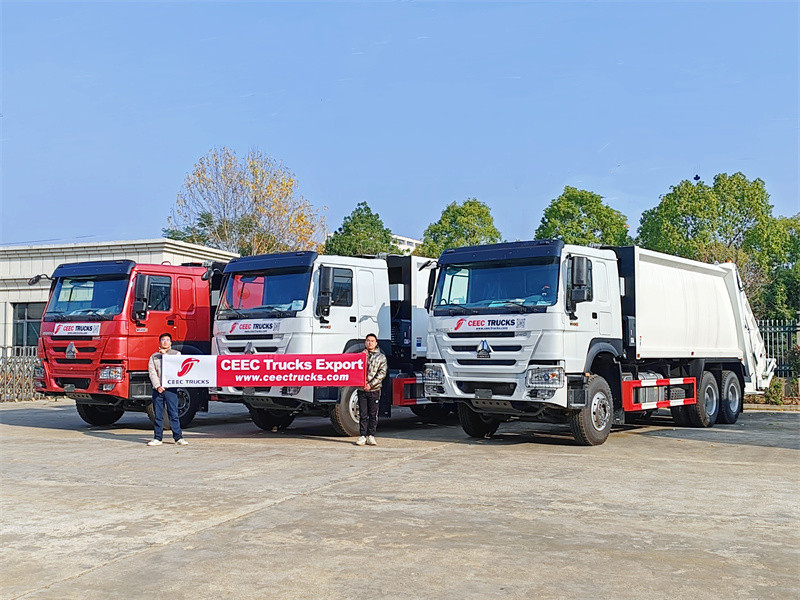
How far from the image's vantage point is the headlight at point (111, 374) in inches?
616

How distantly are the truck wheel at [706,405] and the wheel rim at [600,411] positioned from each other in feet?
11.7

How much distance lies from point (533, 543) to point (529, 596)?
1462 mm

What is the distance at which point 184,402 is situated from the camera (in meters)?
16.5

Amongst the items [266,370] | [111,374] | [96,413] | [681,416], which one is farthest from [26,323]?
[681,416]

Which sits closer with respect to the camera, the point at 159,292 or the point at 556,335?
the point at 556,335

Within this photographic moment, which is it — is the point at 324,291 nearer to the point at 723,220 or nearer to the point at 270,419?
the point at 270,419

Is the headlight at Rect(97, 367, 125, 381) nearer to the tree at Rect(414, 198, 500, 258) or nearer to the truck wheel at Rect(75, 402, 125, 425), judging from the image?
the truck wheel at Rect(75, 402, 125, 425)

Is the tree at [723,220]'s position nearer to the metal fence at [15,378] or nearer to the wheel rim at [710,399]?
the wheel rim at [710,399]

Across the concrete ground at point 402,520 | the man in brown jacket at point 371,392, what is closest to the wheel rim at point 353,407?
the man in brown jacket at point 371,392

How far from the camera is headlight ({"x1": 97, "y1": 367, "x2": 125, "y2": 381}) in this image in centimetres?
1565

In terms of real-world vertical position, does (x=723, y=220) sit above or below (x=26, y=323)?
above

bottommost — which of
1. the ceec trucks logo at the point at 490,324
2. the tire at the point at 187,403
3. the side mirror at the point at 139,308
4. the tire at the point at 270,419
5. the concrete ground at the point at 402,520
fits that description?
the concrete ground at the point at 402,520

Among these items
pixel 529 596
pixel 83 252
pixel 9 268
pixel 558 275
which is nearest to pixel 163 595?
pixel 529 596

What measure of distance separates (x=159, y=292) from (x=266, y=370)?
132 inches
